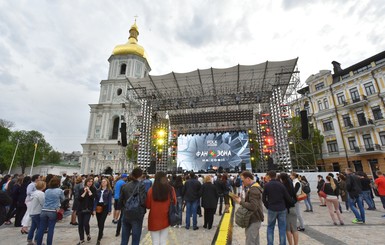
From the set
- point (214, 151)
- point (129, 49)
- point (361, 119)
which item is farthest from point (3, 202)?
point (129, 49)

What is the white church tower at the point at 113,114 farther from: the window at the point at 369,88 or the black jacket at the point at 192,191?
the window at the point at 369,88

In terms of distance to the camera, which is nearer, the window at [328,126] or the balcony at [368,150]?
the balcony at [368,150]

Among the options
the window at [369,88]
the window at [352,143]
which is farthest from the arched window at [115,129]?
Result: the window at [369,88]

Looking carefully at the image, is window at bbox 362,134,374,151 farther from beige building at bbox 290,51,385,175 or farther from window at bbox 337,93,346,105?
window at bbox 337,93,346,105

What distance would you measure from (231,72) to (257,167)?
62.5 feet

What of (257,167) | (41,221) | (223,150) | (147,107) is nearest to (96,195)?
(41,221)

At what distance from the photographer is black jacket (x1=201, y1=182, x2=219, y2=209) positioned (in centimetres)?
608

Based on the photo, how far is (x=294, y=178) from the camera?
652cm

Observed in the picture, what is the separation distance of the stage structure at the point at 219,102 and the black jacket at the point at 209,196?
12.9 meters

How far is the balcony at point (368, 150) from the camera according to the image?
22.1 m

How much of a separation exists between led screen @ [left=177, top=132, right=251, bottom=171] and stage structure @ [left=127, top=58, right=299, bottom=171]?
42cm

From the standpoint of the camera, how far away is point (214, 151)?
2433 cm

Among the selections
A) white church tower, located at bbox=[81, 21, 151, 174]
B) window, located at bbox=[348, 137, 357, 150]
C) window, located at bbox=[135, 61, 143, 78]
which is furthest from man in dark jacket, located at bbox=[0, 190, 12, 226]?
window, located at bbox=[135, 61, 143, 78]

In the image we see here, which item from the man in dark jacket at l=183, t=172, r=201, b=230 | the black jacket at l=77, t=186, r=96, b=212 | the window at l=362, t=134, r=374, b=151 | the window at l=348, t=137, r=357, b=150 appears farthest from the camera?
the window at l=348, t=137, r=357, b=150
